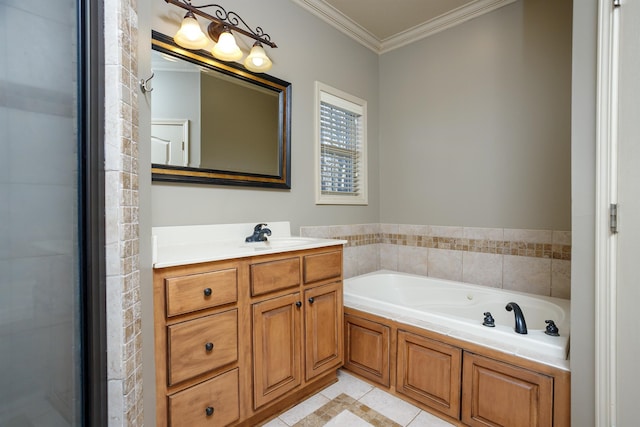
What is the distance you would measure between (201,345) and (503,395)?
1531 millimetres

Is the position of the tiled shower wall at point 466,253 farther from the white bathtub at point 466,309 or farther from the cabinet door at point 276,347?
the cabinet door at point 276,347

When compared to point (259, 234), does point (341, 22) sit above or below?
above

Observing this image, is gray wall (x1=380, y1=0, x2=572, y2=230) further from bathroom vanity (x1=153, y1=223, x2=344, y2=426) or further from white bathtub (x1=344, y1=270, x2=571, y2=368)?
bathroom vanity (x1=153, y1=223, x2=344, y2=426)

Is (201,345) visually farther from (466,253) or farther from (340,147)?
(466,253)

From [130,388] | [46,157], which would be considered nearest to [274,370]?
[130,388]

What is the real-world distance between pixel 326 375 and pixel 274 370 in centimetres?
53

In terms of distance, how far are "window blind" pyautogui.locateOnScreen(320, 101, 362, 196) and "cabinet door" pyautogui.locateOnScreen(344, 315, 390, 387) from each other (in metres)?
1.14

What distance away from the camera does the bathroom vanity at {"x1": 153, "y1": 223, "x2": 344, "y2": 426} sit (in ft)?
4.20

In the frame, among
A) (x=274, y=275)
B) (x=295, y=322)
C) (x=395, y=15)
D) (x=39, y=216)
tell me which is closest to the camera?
(x=39, y=216)

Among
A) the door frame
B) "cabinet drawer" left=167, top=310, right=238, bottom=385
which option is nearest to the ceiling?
the door frame

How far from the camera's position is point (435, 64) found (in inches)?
112

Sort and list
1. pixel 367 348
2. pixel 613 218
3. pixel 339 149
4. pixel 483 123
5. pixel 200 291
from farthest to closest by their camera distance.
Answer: pixel 339 149, pixel 483 123, pixel 367 348, pixel 200 291, pixel 613 218

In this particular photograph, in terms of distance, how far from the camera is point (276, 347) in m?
1.68

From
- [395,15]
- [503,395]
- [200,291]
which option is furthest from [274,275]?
[395,15]
